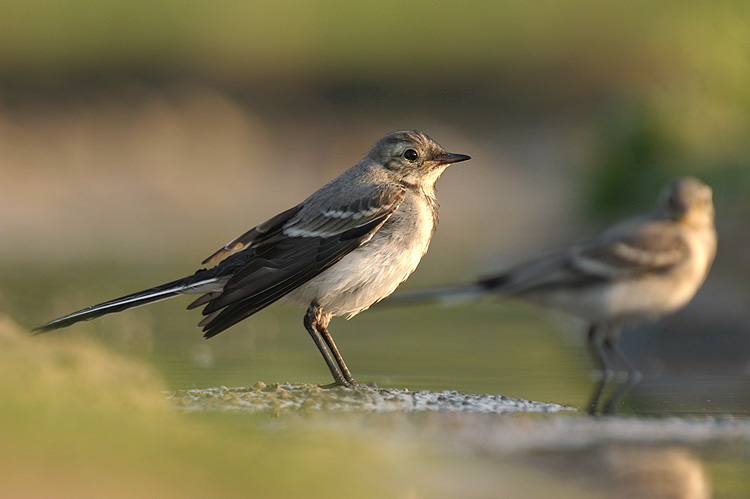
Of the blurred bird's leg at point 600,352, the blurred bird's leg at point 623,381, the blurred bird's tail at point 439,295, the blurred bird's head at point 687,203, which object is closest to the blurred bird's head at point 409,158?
the blurred bird's tail at point 439,295

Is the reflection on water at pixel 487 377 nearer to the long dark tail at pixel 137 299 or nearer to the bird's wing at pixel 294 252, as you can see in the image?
the long dark tail at pixel 137 299

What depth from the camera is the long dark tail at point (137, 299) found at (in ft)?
21.1

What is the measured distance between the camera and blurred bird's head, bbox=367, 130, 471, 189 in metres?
7.06

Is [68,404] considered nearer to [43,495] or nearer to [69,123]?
[43,495]

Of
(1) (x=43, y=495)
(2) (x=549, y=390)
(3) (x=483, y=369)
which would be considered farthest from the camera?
(3) (x=483, y=369)

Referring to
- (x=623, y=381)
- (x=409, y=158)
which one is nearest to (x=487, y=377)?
(x=623, y=381)

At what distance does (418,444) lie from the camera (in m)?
5.32

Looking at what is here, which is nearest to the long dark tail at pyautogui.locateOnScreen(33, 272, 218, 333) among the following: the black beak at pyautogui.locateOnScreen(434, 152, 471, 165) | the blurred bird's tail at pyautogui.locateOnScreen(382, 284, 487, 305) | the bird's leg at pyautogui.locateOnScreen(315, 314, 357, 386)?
the bird's leg at pyautogui.locateOnScreen(315, 314, 357, 386)

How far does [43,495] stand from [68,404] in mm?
963

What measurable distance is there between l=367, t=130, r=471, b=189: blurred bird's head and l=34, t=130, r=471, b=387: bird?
181 millimetres

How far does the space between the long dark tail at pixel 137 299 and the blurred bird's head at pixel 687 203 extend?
4384 mm

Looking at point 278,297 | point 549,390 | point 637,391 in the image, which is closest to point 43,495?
point 278,297

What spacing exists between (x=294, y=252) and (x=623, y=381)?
2983 mm

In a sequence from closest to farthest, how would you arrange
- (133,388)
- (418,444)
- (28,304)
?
(418,444) → (133,388) → (28,304)
